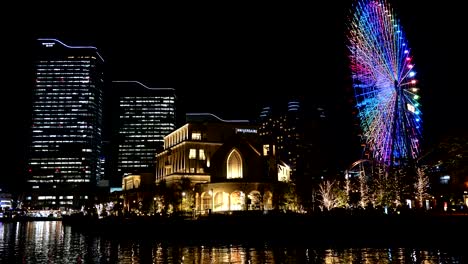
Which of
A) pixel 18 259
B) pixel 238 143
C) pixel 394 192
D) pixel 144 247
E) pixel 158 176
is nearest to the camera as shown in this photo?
pixel 18 259

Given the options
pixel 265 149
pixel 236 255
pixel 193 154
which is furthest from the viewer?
pixel 193 154

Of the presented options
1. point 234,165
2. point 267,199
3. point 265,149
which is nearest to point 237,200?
point 267,199

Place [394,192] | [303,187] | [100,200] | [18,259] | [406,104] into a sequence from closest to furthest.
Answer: [18,259], [406,104], [394,192], [303,187], [100,200]

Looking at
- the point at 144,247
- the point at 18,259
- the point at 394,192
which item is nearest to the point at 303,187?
the point at 394,192

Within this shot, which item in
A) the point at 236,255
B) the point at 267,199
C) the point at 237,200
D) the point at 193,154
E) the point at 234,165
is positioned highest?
the point at 193,154

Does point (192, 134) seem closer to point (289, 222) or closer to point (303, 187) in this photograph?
point (303, 187)

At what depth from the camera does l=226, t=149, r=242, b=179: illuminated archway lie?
9231 cm

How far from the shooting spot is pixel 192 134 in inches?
4104

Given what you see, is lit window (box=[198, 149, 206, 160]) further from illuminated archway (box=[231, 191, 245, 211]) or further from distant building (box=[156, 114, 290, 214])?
illuminated archway (box=[231, 191, 245, 211])

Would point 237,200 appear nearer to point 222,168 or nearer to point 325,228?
point 222,168

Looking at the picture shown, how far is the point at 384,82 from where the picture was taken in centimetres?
5562

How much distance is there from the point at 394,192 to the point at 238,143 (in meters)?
35.5

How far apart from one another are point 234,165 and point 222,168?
8.12ft

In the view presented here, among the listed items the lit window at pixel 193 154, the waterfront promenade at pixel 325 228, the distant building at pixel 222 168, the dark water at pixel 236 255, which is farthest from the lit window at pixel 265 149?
the dark water at pixel 236 255
